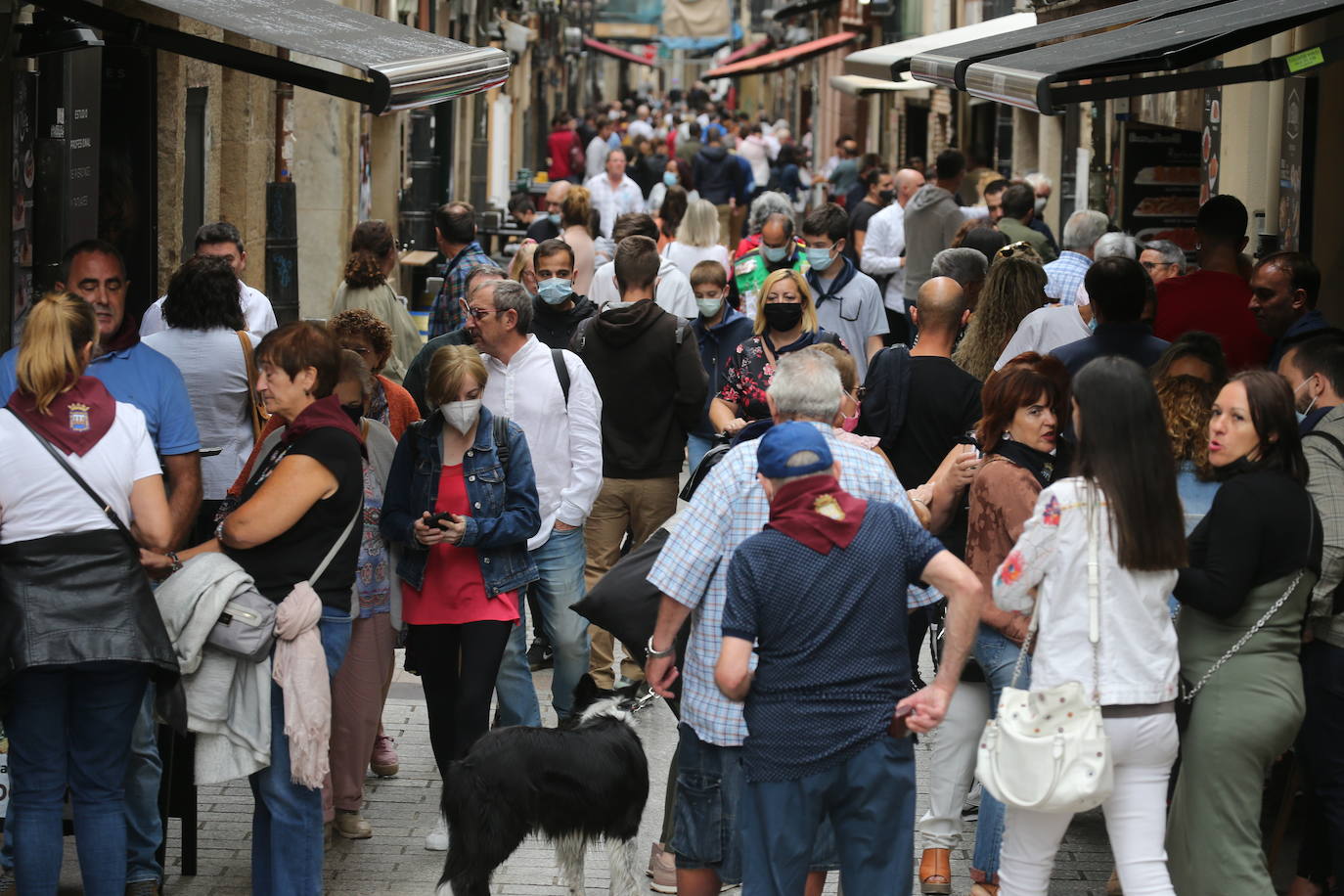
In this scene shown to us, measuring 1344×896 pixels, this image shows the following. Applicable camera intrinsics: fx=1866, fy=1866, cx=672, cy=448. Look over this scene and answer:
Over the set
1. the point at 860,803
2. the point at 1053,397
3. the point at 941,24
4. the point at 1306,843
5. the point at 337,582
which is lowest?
the point at 1306,843

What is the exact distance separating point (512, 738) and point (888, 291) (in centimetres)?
905

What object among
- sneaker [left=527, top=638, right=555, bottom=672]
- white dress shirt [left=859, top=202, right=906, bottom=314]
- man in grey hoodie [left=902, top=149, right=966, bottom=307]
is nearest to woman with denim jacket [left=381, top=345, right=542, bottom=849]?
sneaker [left=527, top=638, right=555, bottom=672]

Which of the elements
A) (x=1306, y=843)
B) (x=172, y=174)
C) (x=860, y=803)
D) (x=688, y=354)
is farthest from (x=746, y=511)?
(x=172, y=174)

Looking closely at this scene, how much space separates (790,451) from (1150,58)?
341 centimetres

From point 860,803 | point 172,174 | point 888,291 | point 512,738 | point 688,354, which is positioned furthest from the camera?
point 888,291

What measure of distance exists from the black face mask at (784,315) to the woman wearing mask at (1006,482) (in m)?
1.89

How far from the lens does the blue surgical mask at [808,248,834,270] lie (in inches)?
409

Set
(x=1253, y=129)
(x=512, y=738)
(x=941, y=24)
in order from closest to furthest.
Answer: (x=512, y=738) < (x=1253, y=129) < (x=941, y=24)

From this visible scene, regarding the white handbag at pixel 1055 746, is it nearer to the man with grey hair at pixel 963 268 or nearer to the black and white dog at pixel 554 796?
the black and white dog at pixel 554 796

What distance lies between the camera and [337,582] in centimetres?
554

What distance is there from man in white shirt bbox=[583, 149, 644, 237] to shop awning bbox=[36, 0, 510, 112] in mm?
10924

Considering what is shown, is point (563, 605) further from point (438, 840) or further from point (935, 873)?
point (935, 873)

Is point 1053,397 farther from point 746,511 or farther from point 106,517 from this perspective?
point 106,517

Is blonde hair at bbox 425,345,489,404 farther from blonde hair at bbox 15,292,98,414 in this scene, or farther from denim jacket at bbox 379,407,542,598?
blonde hair at bbox 15,292,98,414
